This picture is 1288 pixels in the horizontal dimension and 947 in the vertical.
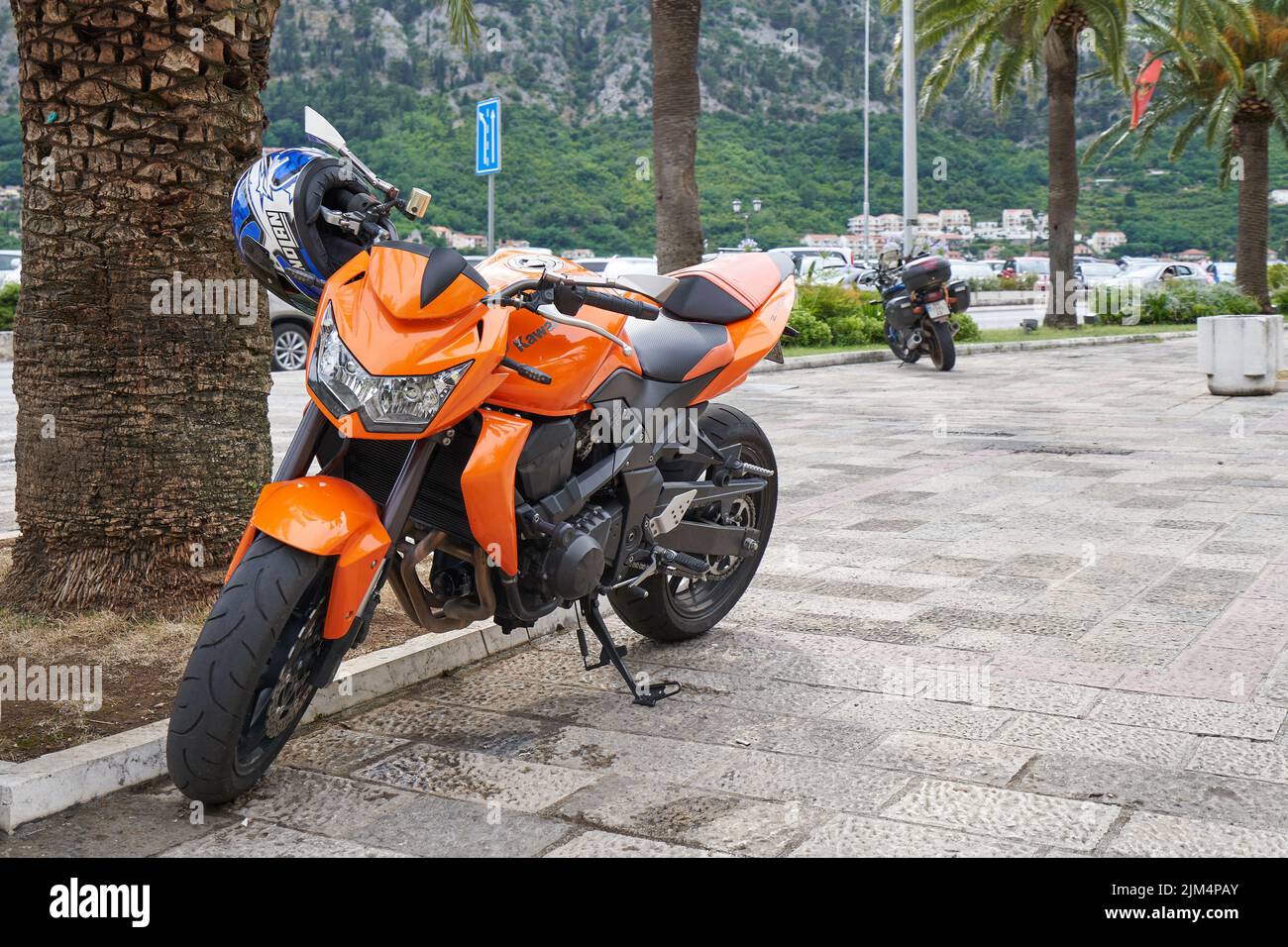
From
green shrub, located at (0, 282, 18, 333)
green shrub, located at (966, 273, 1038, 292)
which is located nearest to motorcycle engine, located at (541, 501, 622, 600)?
green shrub, located at (0, 282, 18, 333)

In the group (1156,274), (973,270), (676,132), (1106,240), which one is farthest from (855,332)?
(1106,240)

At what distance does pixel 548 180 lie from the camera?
4881 centimetres

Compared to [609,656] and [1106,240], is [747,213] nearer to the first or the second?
[1106,240]

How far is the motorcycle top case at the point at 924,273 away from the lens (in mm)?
16484

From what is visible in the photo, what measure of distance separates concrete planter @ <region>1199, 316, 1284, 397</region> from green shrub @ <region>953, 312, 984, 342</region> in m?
7.85

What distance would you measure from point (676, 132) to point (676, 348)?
12.8 m

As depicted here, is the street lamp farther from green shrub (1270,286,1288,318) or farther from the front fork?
the front fork

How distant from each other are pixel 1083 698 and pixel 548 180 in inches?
1812

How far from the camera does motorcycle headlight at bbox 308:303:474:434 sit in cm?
330

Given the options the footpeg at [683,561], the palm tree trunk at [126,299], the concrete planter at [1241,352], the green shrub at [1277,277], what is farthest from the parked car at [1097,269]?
the palm tree trunk at [126,299]

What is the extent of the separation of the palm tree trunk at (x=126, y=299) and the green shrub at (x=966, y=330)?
55.9 feet

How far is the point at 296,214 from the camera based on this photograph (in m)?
3.45

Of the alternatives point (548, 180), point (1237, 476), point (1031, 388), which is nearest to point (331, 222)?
A: point (1237, 476)
